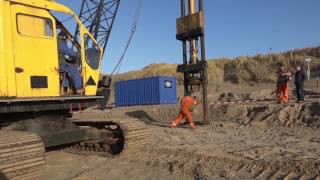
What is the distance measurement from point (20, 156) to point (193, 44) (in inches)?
368

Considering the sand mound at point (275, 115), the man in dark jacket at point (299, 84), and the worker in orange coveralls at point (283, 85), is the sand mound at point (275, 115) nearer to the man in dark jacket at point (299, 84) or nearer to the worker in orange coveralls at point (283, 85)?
the worker in orange coveralls at point (283, 85)

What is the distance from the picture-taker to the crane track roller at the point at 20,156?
668 centimetres

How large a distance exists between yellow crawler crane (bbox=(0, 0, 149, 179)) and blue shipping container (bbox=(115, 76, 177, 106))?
2077cm

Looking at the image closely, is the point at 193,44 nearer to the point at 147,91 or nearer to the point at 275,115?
the point at 275,115

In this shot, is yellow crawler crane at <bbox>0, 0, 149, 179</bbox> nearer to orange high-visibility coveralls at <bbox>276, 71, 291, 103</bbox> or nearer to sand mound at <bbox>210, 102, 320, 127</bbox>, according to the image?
sand mound at <bbox>210, 102, 320, 127</bbox>

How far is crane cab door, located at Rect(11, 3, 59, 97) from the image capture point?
7.78m

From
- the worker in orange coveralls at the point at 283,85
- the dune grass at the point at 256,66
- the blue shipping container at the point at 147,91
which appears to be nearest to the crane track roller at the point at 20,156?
the worker in orange coveralls at the point at 283,85

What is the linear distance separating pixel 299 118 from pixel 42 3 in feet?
33.1

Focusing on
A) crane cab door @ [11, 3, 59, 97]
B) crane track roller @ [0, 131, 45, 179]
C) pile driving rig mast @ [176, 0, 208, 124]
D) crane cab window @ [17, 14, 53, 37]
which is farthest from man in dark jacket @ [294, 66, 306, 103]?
crane track roller @ [0, 131, 45, 179]

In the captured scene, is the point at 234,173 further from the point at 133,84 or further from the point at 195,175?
the point at 133,84

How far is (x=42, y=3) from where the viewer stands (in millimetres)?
8258

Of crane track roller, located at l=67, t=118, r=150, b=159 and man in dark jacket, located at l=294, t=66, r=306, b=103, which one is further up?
man in dark jacket, located at l=294, t=66, r=306, b=103

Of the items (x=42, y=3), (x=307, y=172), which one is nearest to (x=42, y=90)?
(x=42, y=3)

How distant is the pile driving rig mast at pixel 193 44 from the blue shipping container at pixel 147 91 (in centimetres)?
1467
